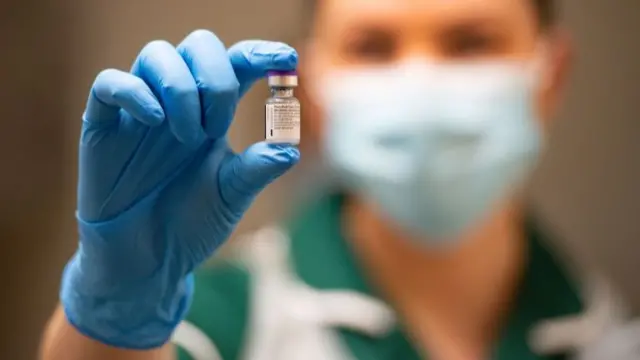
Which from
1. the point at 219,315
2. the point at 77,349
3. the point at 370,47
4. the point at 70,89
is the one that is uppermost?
the point at 370,47

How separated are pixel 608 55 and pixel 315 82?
0.75 m

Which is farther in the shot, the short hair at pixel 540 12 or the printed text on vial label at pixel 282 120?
the short hair at pixel 540 12

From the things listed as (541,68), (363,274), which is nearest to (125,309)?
(363,274)

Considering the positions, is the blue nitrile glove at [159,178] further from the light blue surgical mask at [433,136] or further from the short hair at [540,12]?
the short hair at [540,12]

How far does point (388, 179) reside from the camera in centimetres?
113

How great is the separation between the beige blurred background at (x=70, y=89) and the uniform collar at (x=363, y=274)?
0.69 feet

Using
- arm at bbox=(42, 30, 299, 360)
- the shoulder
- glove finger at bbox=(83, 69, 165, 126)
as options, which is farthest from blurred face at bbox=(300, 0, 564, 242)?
glove finger at bbox=(83, 69, 165, 126)

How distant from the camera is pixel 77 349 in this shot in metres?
0.81

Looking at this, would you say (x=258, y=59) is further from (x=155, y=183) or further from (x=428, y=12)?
(x=428, y=12)

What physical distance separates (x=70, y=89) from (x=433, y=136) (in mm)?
720

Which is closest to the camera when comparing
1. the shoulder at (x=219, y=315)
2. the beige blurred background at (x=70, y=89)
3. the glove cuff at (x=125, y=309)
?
the glove cuff at (x=125, y=309)

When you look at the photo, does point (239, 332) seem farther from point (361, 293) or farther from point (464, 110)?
point (464, 110)

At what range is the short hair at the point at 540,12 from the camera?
3.98 feet

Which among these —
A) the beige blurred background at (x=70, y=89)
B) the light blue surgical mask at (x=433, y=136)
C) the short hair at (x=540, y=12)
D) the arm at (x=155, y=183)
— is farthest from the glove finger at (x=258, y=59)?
the beige blurred background at (x=70, y=89)
